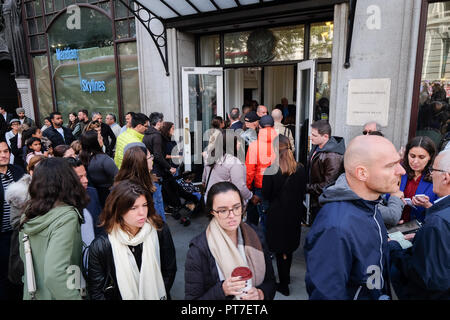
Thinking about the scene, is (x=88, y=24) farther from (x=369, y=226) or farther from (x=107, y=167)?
(x=369, y=226)

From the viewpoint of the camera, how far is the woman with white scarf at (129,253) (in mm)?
1941

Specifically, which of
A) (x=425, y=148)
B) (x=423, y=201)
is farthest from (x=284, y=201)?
(x=425, y=148)

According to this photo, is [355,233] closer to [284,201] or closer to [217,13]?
[284,201]

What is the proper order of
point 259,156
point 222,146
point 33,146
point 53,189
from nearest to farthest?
point 53,189, point 222,146, point 259,156, point 33,146

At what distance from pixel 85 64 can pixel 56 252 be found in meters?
8.86

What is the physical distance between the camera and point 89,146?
3.75 metres

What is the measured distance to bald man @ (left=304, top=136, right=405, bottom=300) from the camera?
1.49 meters

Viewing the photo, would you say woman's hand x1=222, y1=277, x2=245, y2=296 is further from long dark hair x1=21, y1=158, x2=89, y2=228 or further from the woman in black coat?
the woman in black coat

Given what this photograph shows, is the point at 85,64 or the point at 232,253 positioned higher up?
the point at 85,64

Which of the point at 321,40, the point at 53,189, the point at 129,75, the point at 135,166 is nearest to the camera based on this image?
the point at 53,189

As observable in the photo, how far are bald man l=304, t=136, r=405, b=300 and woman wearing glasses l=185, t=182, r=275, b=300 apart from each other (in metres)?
0.38

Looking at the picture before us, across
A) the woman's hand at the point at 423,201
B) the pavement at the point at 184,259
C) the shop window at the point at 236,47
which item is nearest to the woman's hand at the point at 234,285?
the woman's hand at the point at 423,201
